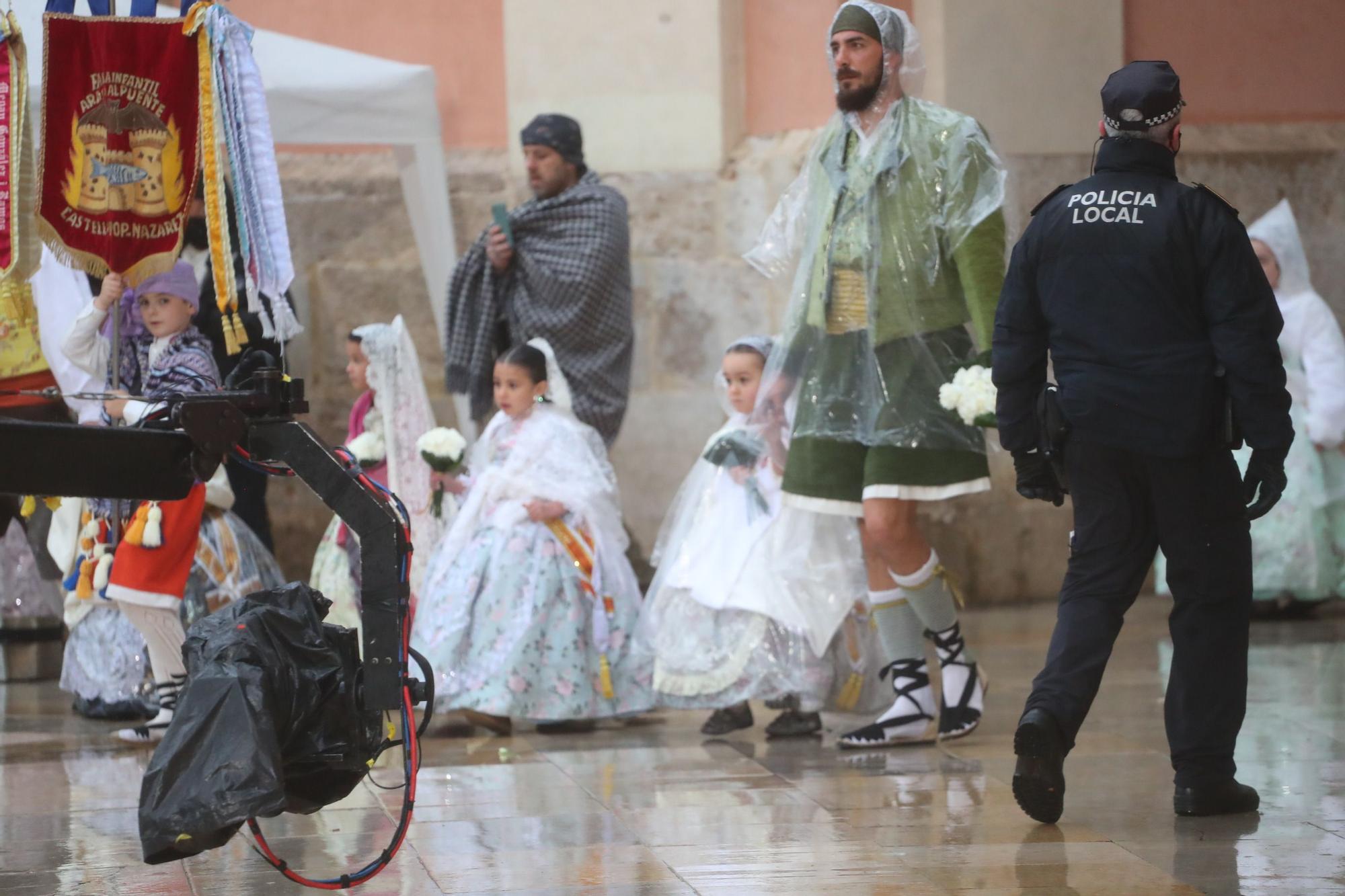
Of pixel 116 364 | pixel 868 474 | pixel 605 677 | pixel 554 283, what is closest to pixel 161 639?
pixel 116 364

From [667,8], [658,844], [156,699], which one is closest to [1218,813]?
[658,844]

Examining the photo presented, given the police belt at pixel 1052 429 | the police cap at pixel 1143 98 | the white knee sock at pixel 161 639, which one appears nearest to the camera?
the police cap at pixel 1143 98

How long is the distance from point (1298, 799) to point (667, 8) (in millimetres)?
5839

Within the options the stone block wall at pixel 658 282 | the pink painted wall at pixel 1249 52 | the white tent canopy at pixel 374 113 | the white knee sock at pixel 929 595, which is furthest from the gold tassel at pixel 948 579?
the pink painted wall at pixel 1249 52

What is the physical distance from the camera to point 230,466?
7.68 m

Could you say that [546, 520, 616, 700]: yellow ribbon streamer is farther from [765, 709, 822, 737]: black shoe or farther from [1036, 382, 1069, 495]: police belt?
[1036, 382, 1069, 495]: police belt

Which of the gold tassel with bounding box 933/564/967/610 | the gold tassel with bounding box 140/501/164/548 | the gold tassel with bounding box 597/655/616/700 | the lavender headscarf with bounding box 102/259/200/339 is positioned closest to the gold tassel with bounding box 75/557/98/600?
the gold tassel with bounding box 140/501/164/548

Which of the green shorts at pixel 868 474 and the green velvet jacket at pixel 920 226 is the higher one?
the green velvet jacket at pixel 920 226

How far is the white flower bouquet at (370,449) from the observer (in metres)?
7.29

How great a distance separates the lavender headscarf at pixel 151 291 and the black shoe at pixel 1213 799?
11.8 feet

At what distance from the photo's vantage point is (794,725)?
605cm

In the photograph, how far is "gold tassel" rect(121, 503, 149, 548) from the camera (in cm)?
609

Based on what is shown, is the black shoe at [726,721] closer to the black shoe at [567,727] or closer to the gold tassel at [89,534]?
the black shoe at [567,727]

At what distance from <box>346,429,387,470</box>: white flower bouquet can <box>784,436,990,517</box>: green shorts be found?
2011 mm
